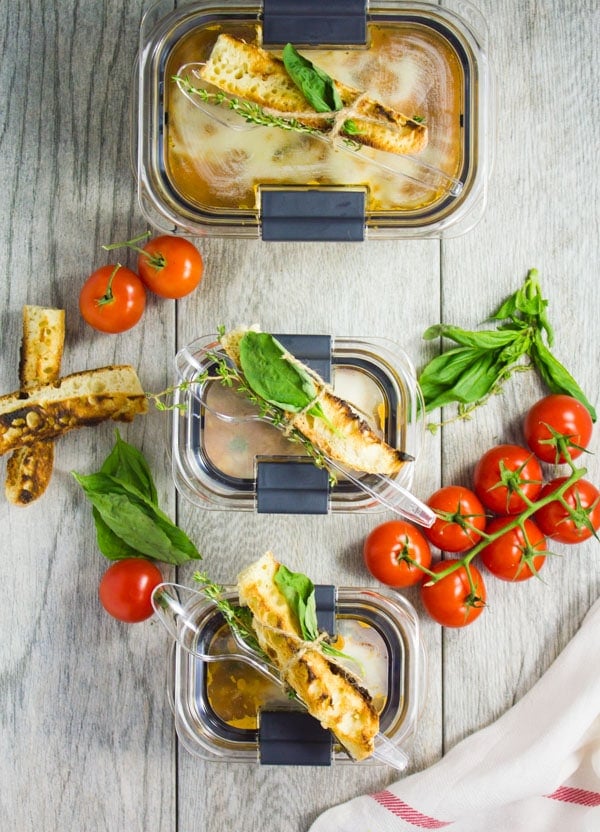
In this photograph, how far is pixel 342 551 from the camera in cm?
118

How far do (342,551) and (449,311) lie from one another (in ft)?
1.18

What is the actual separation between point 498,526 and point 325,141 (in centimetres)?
54

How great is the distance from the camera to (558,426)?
1113mm

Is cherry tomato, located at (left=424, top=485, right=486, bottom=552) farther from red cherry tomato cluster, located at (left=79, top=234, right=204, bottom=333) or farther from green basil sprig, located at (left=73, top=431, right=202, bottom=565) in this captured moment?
red cherry tomato cluster, located at (left=79, top=234, right=204, bottom=333)

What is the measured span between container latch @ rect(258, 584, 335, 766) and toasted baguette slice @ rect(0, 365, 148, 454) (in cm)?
37

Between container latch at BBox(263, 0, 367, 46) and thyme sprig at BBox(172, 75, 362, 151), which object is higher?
container latch at BBox(263, 0, 367, 46)

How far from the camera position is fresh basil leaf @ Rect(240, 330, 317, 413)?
102cm

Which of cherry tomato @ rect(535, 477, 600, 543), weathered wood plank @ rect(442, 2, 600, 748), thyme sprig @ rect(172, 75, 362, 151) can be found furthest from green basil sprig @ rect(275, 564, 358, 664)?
thyme sprig @ rect(172, 75, 362, 151)

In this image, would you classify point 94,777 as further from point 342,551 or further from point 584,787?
point 584,787

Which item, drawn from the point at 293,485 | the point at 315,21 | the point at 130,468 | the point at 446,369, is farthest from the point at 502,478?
the point at 315,21

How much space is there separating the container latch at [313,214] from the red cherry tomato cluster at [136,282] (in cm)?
12

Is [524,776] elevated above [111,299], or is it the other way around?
[111,299]

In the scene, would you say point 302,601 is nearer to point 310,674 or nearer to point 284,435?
point 310,674

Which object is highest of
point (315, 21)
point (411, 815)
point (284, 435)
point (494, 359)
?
point (315, 21)
